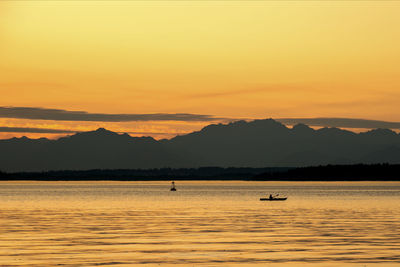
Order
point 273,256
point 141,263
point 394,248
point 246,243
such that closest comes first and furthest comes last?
point 141,263 → point 273,256 → point 394,248 → point 246,243

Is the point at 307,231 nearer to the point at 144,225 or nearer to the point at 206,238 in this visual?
the point at 206,238

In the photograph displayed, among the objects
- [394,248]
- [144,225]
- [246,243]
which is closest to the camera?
[394,248]

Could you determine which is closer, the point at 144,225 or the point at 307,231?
the point at 307,231

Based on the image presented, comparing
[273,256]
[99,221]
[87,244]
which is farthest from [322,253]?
[99,221]

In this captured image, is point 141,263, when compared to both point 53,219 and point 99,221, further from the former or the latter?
point 53,219

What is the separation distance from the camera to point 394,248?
5434cm

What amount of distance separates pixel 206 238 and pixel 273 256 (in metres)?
12.5

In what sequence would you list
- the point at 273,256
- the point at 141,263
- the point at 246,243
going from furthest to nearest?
the point at 246,243
the point at 273,256
the point at 141,263

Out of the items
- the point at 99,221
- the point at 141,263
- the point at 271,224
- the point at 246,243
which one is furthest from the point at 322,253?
the point at 99,221

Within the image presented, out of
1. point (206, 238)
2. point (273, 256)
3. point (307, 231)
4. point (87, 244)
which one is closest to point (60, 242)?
point (87, 244)

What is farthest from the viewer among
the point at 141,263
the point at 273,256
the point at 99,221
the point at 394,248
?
the point at 99,221

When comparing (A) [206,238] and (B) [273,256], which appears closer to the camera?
(B) [273,256]

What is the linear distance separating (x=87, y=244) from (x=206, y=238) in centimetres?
969

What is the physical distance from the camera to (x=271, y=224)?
80.2 meters
